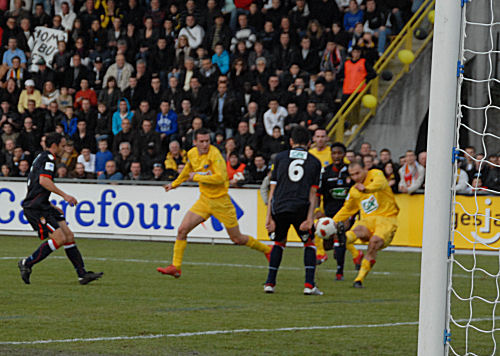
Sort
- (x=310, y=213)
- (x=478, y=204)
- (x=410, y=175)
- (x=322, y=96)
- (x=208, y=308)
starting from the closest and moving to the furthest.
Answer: (x=208, y=308), (x=310, y=213), (x=478, y=204), (x=410, y=175), (x=322, y=96)

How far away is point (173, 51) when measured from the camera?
22.5 meters

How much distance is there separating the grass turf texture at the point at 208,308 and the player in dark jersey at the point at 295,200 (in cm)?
39

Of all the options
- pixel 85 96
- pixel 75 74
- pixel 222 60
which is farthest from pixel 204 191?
pixel 75 74

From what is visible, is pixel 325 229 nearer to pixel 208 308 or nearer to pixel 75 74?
pixel 208 308

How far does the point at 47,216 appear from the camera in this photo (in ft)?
38.5

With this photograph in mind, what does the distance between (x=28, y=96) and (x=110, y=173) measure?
4112 mm

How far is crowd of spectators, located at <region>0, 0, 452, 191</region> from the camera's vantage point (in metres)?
19.9

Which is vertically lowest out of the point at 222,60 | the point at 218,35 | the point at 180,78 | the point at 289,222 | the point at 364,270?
the point at 364,270

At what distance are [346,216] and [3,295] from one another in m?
4.82

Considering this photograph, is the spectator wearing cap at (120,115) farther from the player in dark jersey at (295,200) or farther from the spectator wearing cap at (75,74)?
the player in dark jersey at (295,200)

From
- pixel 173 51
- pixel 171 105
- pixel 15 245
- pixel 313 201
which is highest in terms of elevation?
pixel 173 51

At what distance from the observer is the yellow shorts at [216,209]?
1280 cm

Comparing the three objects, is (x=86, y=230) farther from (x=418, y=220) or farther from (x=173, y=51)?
(x=418, y=220)

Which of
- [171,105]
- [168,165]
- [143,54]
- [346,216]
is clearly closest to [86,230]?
[168,165]
